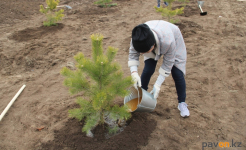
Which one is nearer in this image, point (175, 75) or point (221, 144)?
point (221, 144)

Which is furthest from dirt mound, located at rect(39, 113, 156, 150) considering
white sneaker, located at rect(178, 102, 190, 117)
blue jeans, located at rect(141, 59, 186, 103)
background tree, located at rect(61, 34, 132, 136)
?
blue jeans, located at rect(141, 59, 186, 103)

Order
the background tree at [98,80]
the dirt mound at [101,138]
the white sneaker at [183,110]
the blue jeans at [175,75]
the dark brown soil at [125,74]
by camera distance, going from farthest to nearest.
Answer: the white sneaker at [183,110] < the blue jeans at [175,75] < the dark brown soil at [125,74] < the dirt mound at [101,138] < the background tree at [98,80]

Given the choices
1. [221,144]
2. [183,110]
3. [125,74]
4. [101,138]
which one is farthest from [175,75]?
[125,74]

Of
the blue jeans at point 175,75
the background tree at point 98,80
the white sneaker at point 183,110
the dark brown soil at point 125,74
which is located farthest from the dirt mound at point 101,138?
the blue jeans at point 175,75

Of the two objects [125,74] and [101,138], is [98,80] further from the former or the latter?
[125,74]

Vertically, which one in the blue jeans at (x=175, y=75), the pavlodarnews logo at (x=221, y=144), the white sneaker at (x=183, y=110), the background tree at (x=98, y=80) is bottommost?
the pavlodarnews logo at (x=221, y=144)

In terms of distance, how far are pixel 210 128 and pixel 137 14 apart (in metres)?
5.98

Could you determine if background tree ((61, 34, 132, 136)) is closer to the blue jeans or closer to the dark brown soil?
the dark brown soil

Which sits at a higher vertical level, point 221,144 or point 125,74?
point 125,74

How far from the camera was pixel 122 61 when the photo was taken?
4.36 m

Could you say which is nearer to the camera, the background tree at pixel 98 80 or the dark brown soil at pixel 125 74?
the background tree at pixel 98 80

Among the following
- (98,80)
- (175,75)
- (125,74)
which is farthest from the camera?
(125,74)

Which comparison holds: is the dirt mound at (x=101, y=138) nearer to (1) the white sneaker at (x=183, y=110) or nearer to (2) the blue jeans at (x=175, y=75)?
(1) the white sneaker at (x=183, y=110)

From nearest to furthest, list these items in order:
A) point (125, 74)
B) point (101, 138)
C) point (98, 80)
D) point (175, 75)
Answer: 1. point (98, 80)
2. point (101, 138)
3. point (175, 75)
4. point (125, 74)
